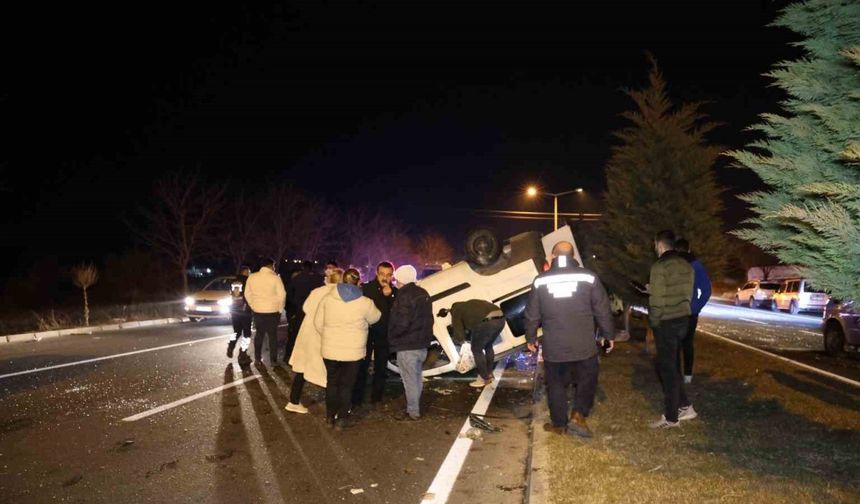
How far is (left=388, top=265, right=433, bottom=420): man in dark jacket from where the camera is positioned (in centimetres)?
752

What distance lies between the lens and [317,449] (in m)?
6.33

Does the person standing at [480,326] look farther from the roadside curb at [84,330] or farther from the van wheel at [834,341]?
the roadside curb at [84,330]

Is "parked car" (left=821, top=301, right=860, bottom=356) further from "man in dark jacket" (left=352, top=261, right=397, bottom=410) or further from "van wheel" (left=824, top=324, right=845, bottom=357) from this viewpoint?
"man in dark jacket" (left=352, top=261, right=397, bottom=410)

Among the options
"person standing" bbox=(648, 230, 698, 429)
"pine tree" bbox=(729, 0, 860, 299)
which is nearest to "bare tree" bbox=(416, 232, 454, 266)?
"person standing" bbox=(648, 230, 698, 429)

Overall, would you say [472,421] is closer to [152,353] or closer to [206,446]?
[206,446]

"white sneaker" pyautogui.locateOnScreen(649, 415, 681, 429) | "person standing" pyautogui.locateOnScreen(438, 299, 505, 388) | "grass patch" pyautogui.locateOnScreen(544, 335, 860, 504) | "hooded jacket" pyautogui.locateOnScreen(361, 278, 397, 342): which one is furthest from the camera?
"person standing" pyautogui.locateOnScreen(438, 299, 505, 388)

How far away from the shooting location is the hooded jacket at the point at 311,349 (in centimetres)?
753

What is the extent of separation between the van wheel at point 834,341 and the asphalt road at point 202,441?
27.3 feet

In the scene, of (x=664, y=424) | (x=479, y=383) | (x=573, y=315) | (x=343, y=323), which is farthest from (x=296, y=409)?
(x=664, y=424)

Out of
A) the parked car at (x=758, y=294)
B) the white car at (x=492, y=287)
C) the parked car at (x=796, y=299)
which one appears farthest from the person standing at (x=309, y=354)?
the parked car at (x=758, y=294)

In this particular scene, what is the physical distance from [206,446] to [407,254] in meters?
50.4

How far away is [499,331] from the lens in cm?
915

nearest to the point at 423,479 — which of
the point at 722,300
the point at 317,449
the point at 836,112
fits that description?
the point at 317,449

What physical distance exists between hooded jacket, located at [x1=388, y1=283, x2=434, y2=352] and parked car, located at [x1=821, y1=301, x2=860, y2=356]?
9295 mm
